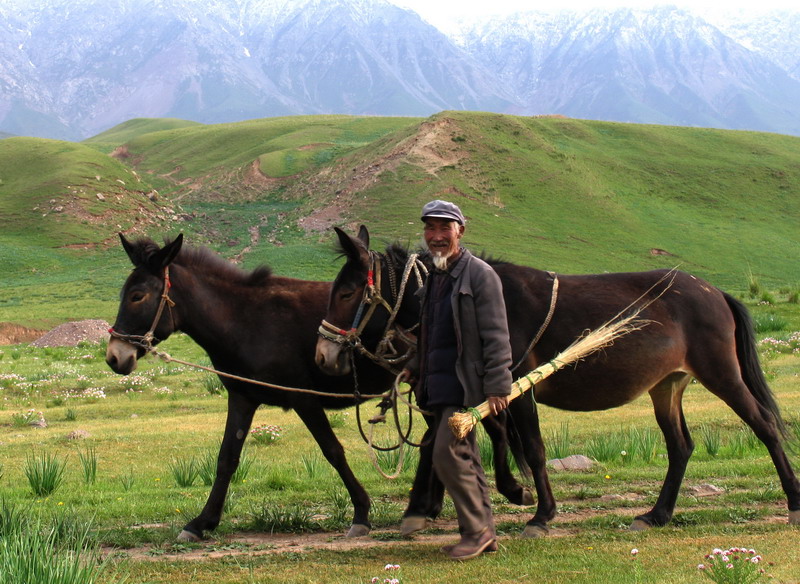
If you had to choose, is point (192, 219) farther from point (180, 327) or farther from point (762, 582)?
point (762, 582)

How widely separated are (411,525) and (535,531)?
1.01 meters

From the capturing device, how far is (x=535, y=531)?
6.56m

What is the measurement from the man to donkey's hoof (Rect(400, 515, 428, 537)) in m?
0.63

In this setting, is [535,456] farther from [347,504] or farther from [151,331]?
[151,331]

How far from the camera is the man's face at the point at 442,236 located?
6031 millimetres

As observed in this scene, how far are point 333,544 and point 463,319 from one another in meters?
2.23

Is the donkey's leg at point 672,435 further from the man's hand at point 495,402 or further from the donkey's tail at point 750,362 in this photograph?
the man's hand at point 495,402

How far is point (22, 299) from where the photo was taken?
4081 centimetres

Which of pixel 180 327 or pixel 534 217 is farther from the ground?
pixel 534 217

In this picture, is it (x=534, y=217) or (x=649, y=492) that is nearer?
(x=649, y=492)

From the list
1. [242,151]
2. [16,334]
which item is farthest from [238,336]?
[242,151]

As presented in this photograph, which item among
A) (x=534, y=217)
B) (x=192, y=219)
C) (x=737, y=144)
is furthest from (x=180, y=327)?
(x=737, y=144)

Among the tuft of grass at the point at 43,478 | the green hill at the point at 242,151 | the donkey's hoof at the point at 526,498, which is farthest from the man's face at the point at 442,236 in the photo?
the green hill at the point at 242,151

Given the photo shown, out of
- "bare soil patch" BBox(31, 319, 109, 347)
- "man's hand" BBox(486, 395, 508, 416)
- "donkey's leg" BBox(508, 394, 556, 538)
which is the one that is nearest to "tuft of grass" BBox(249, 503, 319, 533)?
A: "donkey's leg" BBox(508, 394, 556, 538)
